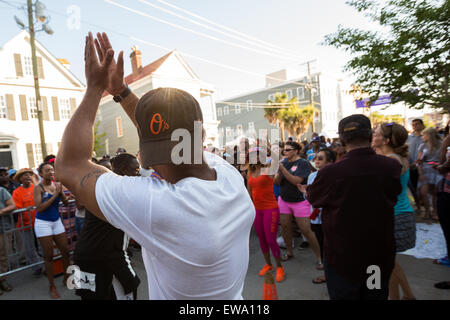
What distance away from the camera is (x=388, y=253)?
7.11 feet

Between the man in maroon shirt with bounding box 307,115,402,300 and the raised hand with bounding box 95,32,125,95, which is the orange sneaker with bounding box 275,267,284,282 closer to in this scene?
the man in maroon shirt with bounding box 307,115,402,300

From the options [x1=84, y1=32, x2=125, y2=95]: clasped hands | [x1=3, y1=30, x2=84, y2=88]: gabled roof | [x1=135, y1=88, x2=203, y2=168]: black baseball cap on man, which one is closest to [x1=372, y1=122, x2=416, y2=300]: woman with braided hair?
[x1=135, y1=88, x2=203, y2=168]: black baseball cap on man

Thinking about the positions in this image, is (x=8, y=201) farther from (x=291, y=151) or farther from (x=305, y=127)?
(x=305, y=127)

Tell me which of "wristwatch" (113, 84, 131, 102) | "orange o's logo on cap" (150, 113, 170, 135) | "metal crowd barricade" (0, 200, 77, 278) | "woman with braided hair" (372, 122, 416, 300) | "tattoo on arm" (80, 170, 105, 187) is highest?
"wristwatch" (113, 84, 131, 102)

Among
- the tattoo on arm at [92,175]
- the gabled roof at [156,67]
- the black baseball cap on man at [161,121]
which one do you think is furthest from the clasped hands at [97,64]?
the gabled roof at [156,67]

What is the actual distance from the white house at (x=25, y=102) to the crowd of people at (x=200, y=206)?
17.4 metres

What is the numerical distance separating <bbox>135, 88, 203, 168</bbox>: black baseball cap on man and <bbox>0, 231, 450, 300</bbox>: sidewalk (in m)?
3.42

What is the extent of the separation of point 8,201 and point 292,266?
5.12 meters

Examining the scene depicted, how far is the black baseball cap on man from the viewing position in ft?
3.09

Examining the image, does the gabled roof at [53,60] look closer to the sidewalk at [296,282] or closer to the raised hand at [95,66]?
the sidewalk at [296,282]

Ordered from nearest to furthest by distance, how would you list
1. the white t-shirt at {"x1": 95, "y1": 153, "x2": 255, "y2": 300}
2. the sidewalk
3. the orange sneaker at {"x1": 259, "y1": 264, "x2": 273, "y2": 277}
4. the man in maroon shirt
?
the white t-shirt at {"x1": 95, "y1": 153, "x2": 255, "y2": 300}
the man in maroon shirt
the sidewalk
the orange sneaker at {"x1": 259, "y1": 264, "x2": 273, "y2": 277}

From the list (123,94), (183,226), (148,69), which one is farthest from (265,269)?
(148,69)

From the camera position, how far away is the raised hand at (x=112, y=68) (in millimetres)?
1118

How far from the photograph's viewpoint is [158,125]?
94 cm
